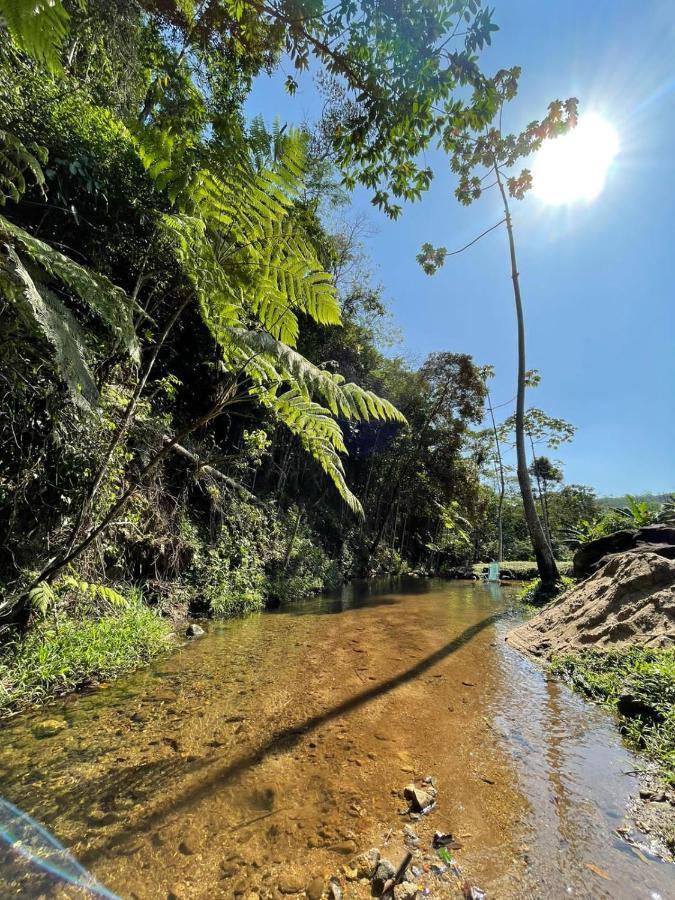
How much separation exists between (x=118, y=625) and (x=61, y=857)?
272 cm

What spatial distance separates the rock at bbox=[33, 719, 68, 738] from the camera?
233cm

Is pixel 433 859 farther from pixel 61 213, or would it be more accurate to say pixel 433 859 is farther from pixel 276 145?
pixel 61 213

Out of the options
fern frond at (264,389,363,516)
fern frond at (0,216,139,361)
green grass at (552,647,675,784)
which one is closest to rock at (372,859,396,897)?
green grass at (552,647,675,784)

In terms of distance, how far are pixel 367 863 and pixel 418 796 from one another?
426 millimetres

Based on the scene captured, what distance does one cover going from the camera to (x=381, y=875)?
1382 millimetres

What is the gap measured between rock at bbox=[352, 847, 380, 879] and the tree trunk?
7.86m

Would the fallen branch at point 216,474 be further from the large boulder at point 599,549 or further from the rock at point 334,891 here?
the large boulder at point 599,549

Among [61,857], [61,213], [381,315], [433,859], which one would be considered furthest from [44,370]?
[381,315]

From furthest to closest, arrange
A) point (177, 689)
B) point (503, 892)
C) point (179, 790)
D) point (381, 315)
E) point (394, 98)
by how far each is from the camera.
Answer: point (381, 315) → point (177, 689) → point (394, 98) → point (179, 790) → point (503, 892)

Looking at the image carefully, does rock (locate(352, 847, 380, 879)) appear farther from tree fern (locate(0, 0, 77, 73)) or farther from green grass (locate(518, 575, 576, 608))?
A: green grass (locate(518, 575, 576, 608))

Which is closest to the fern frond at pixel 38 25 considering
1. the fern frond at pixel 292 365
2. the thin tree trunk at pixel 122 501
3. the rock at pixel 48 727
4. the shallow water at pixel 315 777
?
the fern frond at pixel 292 365

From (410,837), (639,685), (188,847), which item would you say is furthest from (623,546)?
(188,847)

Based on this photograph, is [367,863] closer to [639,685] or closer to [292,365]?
[639,685]

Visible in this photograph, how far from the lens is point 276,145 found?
2721mm
